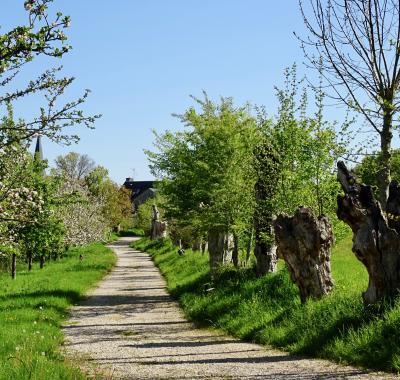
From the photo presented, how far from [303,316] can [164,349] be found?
285 cm

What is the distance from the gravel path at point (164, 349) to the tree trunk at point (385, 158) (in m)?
3.09

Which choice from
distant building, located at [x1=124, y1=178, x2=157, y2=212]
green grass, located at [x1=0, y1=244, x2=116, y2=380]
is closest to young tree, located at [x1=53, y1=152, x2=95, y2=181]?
distant building, located at [x1=124, y1=178, x2=157, y2=212]

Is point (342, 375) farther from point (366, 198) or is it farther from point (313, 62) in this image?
point (313, 62)

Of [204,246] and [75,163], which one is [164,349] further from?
[75,163]

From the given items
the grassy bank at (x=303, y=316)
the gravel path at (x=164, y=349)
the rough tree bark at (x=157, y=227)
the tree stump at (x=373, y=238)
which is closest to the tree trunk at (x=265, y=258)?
the grassy bank at (x=303, y=316)

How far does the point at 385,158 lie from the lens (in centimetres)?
919

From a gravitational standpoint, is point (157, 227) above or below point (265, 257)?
above

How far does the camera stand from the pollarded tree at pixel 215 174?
58.7 feet

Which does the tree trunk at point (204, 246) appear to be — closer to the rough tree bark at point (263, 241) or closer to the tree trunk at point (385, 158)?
the rough tree bark at point (263, 241)

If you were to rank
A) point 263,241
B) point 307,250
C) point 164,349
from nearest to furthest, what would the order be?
point 164,349 → point 307,250 → point 263,241

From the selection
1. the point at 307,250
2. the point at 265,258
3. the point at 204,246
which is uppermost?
the point at 307,250

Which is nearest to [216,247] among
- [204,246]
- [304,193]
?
[304,193]

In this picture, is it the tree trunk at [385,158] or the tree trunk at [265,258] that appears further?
the tree trunk at [265,258]

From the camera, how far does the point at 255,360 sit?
30.2 feet
